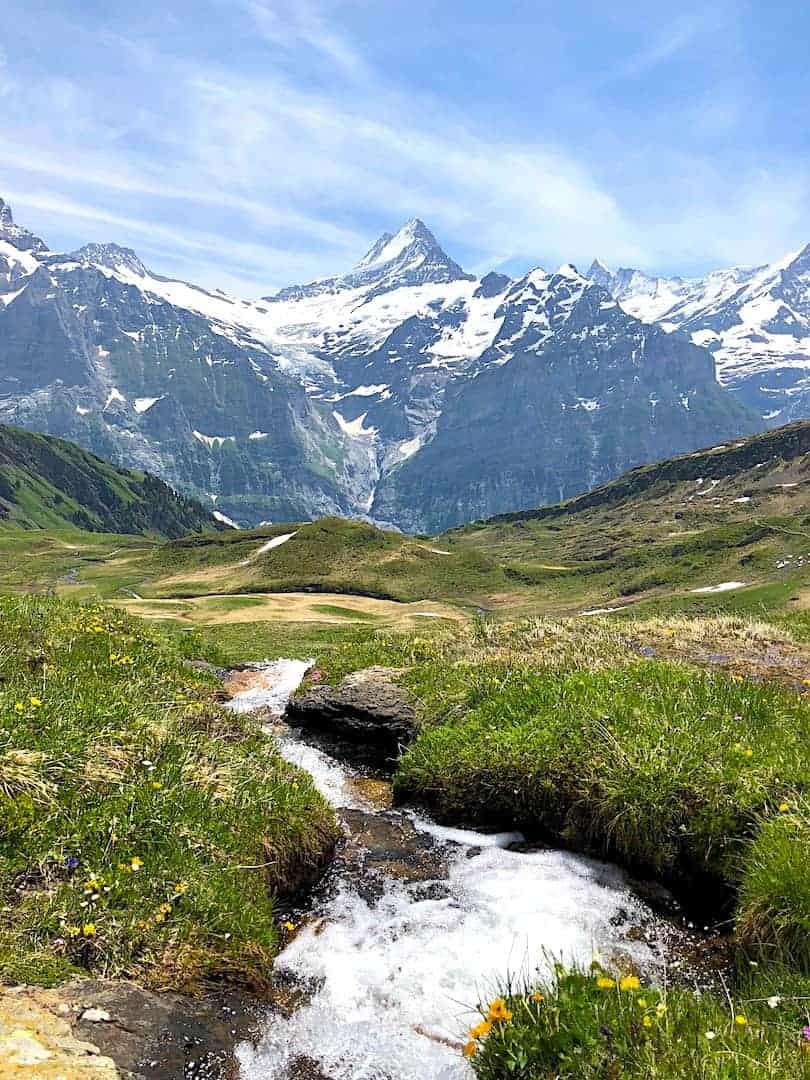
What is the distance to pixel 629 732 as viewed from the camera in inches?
457

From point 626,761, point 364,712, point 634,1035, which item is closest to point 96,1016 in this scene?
point 634,1035

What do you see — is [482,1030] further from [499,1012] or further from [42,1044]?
[42,1044]

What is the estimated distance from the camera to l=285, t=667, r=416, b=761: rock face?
1541cm

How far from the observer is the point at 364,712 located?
637 inches

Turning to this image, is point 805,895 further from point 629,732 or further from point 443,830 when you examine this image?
point 443,830

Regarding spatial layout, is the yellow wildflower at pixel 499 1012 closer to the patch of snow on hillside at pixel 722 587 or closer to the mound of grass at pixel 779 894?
the mound of grass at pixel 779 894

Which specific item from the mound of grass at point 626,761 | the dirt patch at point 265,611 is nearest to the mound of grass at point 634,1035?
the mound of grass at point 626,761

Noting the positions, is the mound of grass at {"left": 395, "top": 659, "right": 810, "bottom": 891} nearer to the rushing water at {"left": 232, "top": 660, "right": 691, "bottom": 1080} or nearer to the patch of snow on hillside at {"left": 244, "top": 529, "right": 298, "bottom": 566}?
the rushing water at {"left": 232, "top": 660, "right": 691, "bottom": 1080}

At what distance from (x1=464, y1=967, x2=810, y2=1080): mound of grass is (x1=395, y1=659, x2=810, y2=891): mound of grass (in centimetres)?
339

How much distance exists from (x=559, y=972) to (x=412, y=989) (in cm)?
218

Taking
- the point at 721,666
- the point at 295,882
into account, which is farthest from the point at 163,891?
the point at 721,666

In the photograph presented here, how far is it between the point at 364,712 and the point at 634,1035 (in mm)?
11131

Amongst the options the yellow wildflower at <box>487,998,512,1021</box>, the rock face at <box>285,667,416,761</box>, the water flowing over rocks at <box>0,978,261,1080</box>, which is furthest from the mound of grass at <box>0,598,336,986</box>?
the rock face at <box>285,667,416,761</box>

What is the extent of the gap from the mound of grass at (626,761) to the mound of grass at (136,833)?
3.01m
